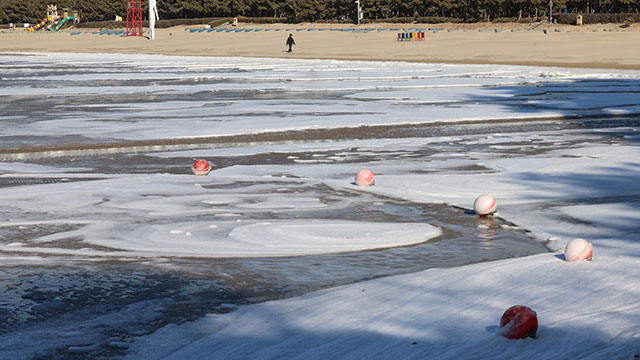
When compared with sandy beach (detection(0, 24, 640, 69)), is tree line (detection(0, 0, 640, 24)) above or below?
above

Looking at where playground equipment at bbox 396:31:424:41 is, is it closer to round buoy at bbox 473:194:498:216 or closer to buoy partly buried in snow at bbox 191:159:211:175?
buoy partly buried in snow at bbox 191:159:211:175

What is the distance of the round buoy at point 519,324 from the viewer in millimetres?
5586

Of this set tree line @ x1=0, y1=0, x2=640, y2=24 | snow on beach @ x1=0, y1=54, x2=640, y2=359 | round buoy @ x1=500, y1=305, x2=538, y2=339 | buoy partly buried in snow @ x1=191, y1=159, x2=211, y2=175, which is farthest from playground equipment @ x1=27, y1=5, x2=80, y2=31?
round buoy @ x1=500, y1=305, x2=538, y2=339

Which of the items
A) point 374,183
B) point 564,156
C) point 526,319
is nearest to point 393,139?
point 564,156

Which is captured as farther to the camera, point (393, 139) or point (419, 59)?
point (419, 59)

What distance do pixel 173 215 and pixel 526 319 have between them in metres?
4.63

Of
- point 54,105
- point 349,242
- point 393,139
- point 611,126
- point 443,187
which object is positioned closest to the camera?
point 349,242

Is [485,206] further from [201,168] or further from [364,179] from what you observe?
[201,168]

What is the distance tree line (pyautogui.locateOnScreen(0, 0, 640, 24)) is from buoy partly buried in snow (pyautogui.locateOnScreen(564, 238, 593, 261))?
91.2m

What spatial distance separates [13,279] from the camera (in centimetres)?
708

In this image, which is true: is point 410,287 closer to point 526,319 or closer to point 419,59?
point 526,319

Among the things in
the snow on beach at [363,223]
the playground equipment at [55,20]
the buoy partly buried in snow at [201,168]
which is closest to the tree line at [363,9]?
the playground equipment at [55,20]

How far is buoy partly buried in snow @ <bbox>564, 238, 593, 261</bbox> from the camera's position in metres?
7.27

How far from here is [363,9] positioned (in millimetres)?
119500
